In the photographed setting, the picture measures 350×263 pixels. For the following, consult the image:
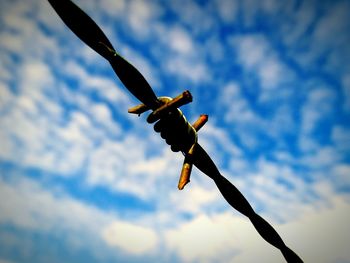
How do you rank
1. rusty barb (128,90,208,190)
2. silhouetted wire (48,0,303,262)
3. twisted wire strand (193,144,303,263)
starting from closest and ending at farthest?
silhouetted wire (48,0,303,262) < rusty barb (128,90,208,190) < twisted wire strand (193,144,303,263)

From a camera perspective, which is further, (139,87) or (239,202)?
(239,202)

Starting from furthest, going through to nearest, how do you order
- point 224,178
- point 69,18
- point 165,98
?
1. point 224,178
2. point 165,98
3. point 69,18

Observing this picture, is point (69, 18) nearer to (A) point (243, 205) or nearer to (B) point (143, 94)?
(B) point (143, 94)

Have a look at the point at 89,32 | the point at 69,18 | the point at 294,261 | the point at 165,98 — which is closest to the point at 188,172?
the point at 165,98

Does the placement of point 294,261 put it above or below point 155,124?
below

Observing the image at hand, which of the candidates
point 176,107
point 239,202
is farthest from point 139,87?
point 239,202

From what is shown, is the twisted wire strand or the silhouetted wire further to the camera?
the twisted wire strand

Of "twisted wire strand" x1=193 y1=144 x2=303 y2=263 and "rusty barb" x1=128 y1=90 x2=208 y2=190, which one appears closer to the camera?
"rusty barb" x1=128 y1=90 x2=208 y2=190

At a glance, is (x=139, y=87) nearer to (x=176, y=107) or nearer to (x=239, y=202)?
(x=176, y=107)

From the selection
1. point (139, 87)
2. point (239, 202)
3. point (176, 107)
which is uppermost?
point (139, 87)

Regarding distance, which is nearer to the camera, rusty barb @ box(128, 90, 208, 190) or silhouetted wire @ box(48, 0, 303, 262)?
silhouetted wire @ box(48, 0, 303, 262)

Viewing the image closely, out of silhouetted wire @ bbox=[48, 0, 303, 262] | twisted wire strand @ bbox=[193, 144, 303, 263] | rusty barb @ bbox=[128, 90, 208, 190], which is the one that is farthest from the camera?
twisted wire strand @ bbox=[193, 144, 303, 263]
